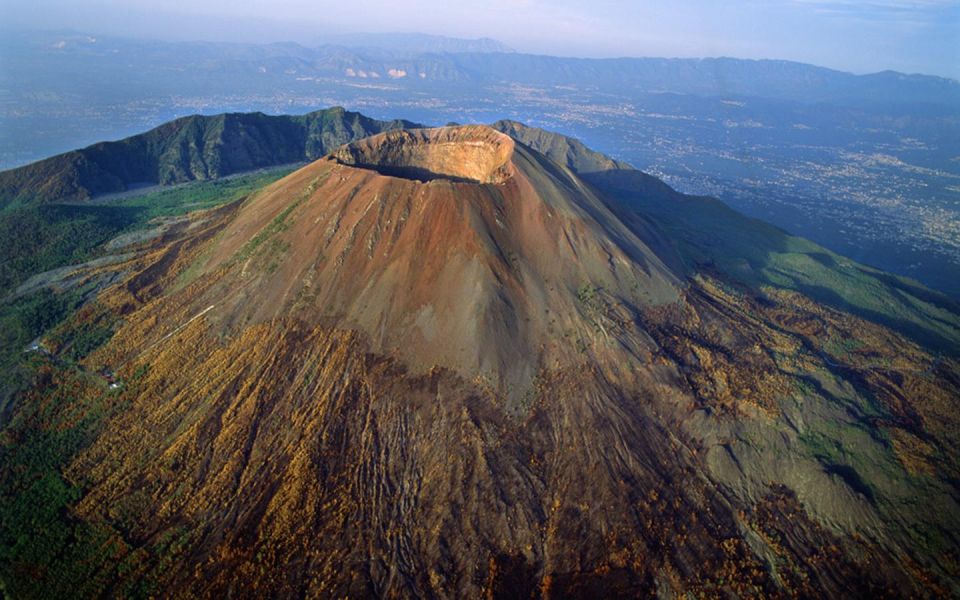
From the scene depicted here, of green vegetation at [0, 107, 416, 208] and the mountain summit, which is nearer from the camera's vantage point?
the mountain summit

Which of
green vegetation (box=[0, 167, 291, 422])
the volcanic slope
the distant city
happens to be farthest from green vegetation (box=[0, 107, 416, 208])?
the volcanic slope

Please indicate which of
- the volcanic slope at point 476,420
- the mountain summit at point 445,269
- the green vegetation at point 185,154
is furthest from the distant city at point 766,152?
the mountain summit at point 445,269

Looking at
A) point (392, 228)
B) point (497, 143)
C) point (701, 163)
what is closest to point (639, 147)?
point (701, 163)

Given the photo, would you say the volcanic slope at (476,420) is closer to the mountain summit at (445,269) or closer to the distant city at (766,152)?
the mountain summit at (445,269)

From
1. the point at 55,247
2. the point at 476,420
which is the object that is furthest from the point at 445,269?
the point at 55,247

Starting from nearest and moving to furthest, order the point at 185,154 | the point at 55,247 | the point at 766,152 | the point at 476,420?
1. the point at 476,420
2. the point at 55,247
3. the point at 185,154
4. the point at 766,152

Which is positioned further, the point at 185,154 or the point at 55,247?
the point at 185,154

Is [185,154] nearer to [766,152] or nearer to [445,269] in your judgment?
[445,269]

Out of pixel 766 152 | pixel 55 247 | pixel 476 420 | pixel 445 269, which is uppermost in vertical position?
pixel 766 152

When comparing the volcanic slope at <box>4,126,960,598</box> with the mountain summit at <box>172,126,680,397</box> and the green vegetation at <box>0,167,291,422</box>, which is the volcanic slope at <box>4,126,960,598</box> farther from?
the green vegetation at <box>0,167,291,422</box>

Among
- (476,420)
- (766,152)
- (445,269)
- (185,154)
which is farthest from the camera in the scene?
(766,152)
